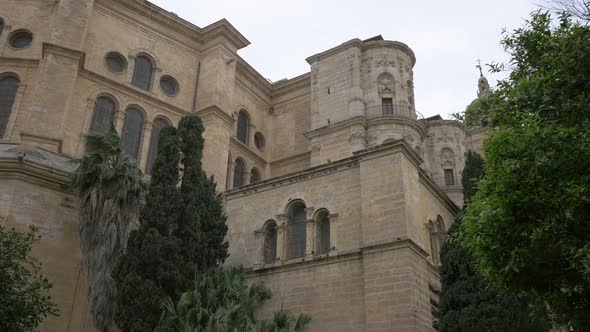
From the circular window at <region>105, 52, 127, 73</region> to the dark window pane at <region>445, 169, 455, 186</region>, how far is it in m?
16.5

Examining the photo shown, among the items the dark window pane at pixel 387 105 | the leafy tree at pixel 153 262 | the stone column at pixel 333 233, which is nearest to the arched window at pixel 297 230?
the stone column at pixel 333 233

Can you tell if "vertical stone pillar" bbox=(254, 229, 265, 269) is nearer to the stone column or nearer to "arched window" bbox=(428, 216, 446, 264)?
the stone column

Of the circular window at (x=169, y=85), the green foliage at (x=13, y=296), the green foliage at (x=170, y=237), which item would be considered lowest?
the green foliage at (x=13, y=296)

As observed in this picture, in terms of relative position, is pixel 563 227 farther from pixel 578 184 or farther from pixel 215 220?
pixel 215 220

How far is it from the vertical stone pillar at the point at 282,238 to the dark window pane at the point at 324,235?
1.07 m

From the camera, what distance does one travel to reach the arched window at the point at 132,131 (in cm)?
2158

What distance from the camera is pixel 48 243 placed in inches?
526

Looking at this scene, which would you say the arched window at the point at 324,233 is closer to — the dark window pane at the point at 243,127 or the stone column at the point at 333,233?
the stone column at the point at 333,233

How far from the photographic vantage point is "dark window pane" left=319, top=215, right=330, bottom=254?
1521 cm

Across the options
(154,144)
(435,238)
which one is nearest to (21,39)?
(154,144)

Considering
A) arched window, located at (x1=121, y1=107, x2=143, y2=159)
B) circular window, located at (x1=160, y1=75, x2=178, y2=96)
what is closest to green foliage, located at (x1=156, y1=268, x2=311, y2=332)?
arched window, located at (x1=121, y1=107, x2=143, y2=159)

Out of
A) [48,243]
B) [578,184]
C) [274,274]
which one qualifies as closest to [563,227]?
[578,184]

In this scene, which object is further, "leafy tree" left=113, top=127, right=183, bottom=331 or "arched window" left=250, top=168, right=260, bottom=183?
"arched window" left=250, top=168, right=260, bottom=183

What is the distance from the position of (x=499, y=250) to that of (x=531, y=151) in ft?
4.88
